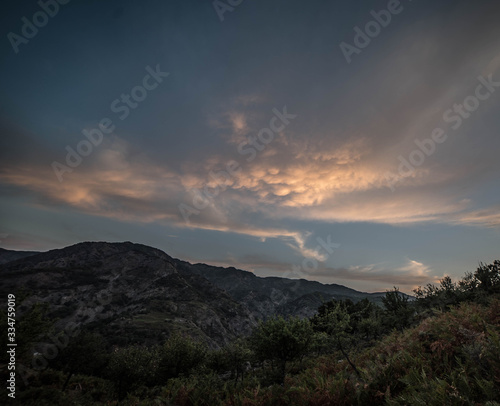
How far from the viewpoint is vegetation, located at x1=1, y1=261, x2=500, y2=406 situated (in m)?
8.23

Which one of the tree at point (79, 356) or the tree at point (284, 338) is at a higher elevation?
the tree at point (284, 338)

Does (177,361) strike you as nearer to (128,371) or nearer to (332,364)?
(128,371)

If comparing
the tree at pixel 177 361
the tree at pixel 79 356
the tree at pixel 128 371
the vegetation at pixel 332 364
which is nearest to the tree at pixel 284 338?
the vegetation at pixel 332 364

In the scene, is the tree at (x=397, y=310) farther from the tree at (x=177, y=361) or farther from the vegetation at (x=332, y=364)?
the tree at (x=177, y=361)

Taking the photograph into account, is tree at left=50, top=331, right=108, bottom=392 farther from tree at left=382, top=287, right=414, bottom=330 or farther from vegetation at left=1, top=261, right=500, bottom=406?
tree at left=382, top=287, right=414, bottom=330

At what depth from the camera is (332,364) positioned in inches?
659

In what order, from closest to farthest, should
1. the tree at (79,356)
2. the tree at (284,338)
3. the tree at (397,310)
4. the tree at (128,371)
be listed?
1. the tree at (284,338)
2. the tree at (128,371)
3. the tree at (79,356)
4. the tree at (397,310)

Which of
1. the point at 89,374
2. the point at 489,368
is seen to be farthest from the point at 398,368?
the point at 89,374

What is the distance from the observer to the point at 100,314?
146625 mm

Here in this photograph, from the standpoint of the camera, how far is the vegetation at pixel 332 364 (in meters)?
8.23

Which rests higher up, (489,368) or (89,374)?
(489,368)

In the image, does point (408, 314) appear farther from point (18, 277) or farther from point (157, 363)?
point (18, 277)

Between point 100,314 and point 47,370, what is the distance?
492 ft

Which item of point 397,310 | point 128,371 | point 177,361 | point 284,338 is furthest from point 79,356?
point 397,310
